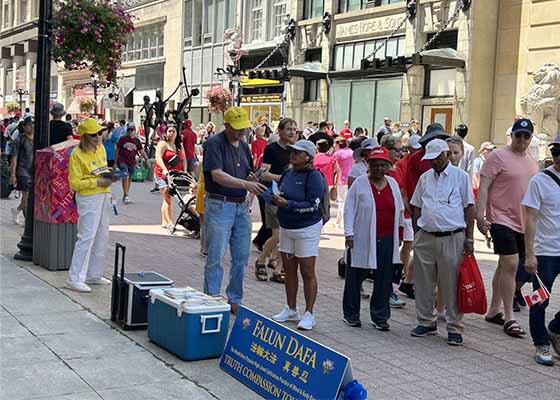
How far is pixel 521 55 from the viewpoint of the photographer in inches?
830

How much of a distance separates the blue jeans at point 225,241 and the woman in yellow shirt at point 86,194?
161 centimetres

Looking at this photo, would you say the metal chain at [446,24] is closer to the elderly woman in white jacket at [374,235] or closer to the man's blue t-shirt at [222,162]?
the elderly woman in white jacket at [374,235]

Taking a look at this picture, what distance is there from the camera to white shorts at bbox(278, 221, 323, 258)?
6.64m

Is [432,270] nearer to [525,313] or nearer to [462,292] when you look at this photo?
[462,292]

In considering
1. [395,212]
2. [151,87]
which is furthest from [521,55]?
[151,87]

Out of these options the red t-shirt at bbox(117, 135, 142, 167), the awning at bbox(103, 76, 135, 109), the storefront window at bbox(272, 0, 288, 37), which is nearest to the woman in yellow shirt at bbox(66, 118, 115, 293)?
the red t-shirt at bbox(117, 135, 142, 167)

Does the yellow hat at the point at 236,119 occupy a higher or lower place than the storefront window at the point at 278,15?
lower

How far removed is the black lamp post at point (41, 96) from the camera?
30.1ft

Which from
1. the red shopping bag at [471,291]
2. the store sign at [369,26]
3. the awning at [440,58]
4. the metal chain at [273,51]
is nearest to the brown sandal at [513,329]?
the red shopping bag at [471,291]

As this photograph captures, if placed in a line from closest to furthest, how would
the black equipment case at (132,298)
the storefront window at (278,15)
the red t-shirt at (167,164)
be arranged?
the black equipment case at (132,298)
the red t-shirt at (167,164)
the storefront window at (278,15)

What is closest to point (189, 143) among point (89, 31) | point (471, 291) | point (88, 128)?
point (89, 31)

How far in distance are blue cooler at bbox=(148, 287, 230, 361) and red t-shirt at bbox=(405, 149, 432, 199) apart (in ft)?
9.72

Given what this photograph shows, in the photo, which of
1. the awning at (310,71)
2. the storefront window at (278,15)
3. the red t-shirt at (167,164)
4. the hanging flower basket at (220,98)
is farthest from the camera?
the storefront window at (278,15)

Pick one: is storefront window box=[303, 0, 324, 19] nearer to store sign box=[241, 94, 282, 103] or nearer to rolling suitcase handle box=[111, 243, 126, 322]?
store sign box=[241, 94, 282, 103]
